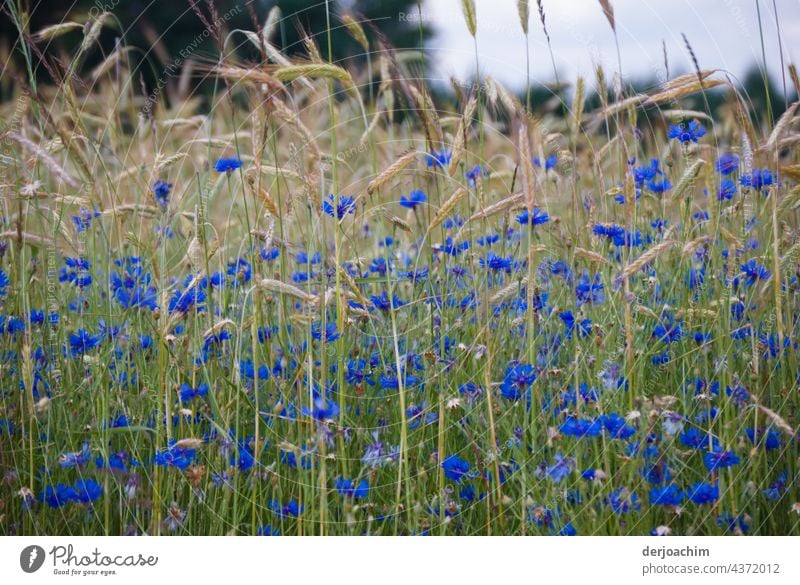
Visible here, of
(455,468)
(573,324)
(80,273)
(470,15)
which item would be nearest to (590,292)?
(573,324)

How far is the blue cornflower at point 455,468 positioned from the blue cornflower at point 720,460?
0.50 metres

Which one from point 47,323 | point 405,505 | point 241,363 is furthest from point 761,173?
point 47,323

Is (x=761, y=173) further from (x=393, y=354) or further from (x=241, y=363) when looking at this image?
(x=241, y=363)

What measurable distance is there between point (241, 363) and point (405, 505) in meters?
0.53

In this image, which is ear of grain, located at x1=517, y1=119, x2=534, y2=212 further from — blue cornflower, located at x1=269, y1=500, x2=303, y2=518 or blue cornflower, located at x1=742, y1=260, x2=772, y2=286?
blue cornflower, located at x1=269, y1=500, x2=303, y2=518

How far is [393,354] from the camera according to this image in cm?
198

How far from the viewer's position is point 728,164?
2143 millimetres

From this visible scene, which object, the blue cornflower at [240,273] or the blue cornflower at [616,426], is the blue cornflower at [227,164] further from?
the blue cornflower at [616,426]

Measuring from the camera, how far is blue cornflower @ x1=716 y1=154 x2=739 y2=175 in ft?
6.89

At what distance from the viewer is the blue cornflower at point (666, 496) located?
1.55 m

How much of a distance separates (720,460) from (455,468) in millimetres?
543

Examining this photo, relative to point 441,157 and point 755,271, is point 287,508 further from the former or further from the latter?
point 755,271

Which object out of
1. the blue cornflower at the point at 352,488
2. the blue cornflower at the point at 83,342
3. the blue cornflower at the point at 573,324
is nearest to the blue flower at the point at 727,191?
the blue cornflower at the point at 573,324

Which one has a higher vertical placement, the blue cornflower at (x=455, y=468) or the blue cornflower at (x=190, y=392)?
the blue cornflower at (x=190, y=392)
